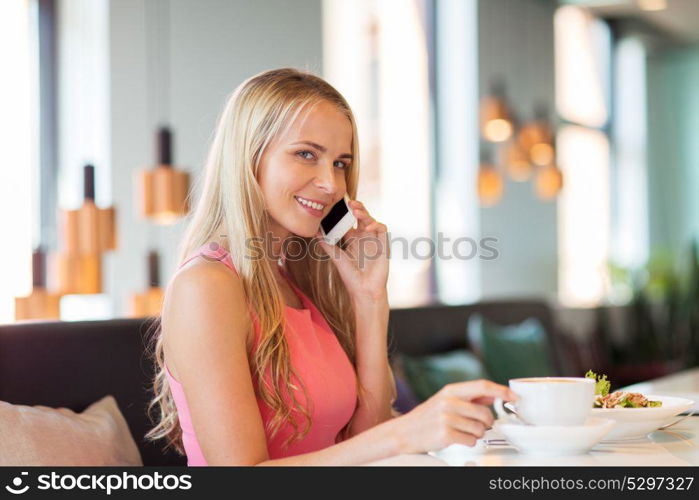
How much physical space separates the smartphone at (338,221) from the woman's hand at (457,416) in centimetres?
64

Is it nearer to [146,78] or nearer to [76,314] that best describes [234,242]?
[146,78]

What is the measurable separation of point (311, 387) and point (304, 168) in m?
0.41

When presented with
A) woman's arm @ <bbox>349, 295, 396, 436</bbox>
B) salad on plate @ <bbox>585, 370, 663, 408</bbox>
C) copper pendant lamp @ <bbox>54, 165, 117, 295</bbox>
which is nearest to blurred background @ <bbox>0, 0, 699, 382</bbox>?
copper pendant lamp @ <bbox>54, 165, 117, 295</bbox>

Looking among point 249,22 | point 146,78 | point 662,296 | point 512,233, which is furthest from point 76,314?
point 662,296

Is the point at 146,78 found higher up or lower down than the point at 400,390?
higher up

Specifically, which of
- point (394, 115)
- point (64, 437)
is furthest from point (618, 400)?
point (394, 115)

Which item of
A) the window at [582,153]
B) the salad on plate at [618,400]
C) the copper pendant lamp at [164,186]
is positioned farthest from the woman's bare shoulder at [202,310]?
the window at [582,153]

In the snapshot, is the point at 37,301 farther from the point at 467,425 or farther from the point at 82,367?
the point at 467,425

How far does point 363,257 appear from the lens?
1845mm

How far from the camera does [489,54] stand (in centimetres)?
727

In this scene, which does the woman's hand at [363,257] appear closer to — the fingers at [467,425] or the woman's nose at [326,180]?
the woman's nose at [326,180]

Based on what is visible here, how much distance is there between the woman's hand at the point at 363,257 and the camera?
180 centimetres

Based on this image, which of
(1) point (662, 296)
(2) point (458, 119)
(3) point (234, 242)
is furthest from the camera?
(1) point (662, 296)
